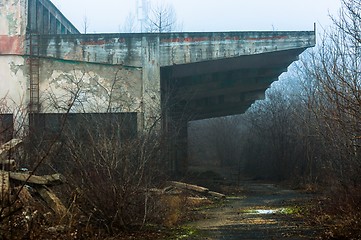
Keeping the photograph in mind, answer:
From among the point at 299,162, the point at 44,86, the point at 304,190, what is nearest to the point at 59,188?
the point at 44,86

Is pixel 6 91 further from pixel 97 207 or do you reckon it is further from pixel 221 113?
pixel 221 113

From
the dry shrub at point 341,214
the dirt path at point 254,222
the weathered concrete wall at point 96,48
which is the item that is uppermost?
the weathered concrete wall at point 96,48

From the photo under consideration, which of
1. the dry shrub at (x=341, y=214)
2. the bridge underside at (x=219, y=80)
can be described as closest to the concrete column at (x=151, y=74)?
the bridge underside at (x=219, y=80)

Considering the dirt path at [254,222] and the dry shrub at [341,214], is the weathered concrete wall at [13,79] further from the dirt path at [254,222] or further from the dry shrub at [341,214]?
the dry shrub at [341,214]

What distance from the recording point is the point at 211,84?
2572cm

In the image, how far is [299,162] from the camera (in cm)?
2925

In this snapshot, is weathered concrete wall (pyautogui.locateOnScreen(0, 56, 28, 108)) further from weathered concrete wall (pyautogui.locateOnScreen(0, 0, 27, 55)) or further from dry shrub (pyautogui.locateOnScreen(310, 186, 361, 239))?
dry shrub (pyautogui.locateOnScreen(310, 186, 361, 239))

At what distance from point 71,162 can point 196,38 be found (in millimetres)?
9971

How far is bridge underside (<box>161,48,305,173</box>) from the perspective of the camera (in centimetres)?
2138

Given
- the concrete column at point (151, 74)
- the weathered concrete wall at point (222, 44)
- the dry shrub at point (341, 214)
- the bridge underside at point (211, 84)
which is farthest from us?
the bridge underside at point (211, 84)

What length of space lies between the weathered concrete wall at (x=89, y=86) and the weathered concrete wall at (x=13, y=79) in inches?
26.1

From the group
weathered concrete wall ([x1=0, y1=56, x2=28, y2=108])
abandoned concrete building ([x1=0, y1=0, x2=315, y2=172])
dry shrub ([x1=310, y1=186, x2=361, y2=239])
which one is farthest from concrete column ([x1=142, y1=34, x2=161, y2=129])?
dry shrub ([x1=310, y1=186, x2=361, y2=239])

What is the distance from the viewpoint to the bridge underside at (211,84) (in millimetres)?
21375

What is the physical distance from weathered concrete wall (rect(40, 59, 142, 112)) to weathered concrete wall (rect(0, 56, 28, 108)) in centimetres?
66
